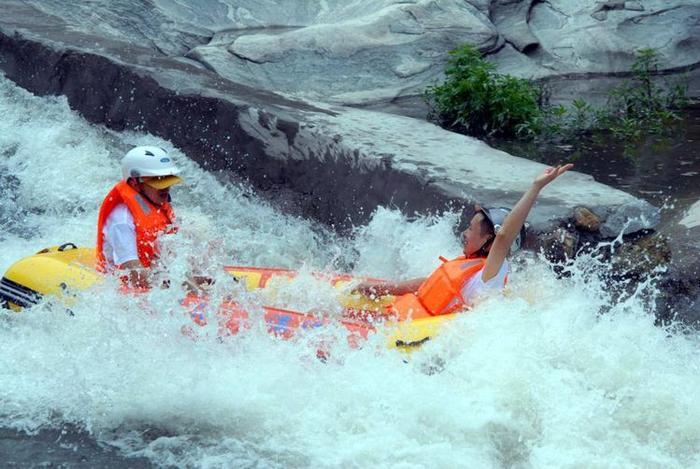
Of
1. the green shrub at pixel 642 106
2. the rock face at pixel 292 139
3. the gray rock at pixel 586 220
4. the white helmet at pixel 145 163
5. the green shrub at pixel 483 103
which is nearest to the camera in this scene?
the white helmet at pixel 145 163

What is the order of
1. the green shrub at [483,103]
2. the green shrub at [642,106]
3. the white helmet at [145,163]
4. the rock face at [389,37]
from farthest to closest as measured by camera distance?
the rock face at [389,37]
the green shrub at [642,106]
the green shrub at [483,103]
the white helmet at [145,163]

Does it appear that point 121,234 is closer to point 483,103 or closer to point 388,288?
point 388,288

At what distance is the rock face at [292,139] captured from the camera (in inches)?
273

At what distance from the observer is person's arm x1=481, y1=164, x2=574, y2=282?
16.5 ft

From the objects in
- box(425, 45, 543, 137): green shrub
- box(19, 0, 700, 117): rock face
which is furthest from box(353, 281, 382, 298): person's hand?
box(19, 0, 700, 117): rock face

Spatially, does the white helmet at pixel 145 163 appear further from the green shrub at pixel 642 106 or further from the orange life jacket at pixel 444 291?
the green shrub at pixel 642 106

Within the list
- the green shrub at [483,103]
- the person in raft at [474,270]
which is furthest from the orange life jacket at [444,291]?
the green shrub at [483,103]

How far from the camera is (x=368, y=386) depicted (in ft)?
16.2

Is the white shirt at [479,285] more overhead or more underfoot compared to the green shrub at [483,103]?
more overhead

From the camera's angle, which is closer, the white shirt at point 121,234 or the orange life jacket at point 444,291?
the orange life jacket at point 444,291

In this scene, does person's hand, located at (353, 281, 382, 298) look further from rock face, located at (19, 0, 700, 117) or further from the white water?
rock face, located at (19, 0, 700, 117)

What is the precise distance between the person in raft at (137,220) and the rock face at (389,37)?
4815 mm

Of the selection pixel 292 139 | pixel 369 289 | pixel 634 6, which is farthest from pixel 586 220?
pixel 634 6

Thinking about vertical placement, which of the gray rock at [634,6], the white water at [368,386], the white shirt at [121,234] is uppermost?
the gray rock at [634,6]
